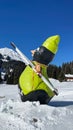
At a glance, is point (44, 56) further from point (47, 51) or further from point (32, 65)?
point (32, 65)

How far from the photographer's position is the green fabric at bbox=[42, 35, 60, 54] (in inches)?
377

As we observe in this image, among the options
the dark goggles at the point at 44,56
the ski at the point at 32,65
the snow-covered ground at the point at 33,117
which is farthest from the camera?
the dark goggles at the point at 44,56

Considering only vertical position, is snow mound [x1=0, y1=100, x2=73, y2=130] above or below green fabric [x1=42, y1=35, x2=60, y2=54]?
below

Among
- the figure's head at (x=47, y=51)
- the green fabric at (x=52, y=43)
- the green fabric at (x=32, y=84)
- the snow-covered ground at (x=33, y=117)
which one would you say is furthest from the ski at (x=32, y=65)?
the snow-covered ground at (x=33, y=117)

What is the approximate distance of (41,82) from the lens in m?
9.27

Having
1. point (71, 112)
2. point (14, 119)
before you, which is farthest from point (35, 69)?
point (14, 119)

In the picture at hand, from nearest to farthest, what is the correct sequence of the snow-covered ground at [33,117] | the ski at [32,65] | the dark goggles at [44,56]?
the snow-covered ground at [33,117] < the ski at [32,65] < the dark goggles at [44,56]

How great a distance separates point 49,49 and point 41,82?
3.33 ft

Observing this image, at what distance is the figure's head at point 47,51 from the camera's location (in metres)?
9.55

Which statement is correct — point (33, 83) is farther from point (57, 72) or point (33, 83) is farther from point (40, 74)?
point (57, 72)

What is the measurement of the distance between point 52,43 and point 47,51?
0.28m

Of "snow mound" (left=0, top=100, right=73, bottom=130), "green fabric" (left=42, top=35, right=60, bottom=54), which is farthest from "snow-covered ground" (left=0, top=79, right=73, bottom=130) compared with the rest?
"green fabric" (left=42, top=35, right=60, bottom=54)

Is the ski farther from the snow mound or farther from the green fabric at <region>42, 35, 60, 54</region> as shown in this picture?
the snow mound

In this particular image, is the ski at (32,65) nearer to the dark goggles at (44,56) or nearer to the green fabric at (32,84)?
the green fabric at (32,84)
